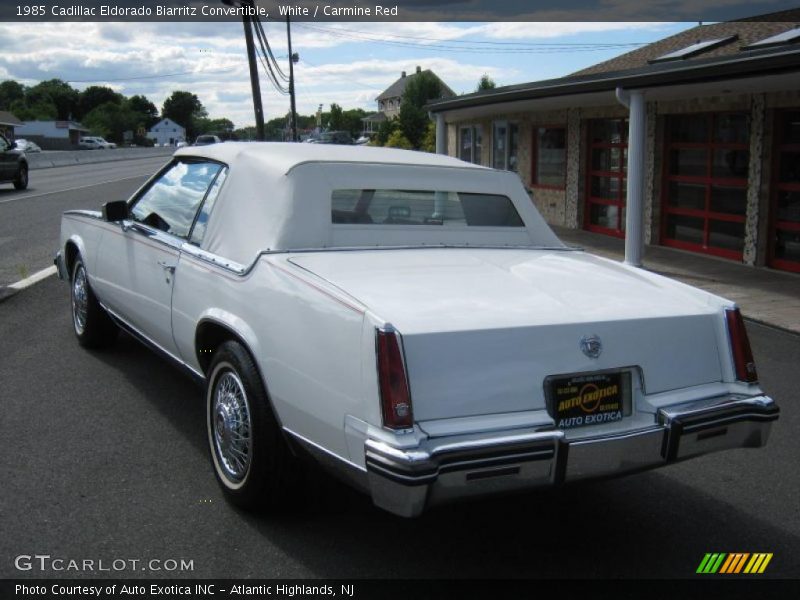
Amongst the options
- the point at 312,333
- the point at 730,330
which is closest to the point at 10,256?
the point at 312,333

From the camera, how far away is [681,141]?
1487cm

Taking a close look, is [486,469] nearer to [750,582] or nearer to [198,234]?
[750,582]

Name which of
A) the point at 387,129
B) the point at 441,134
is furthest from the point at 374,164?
the point at 387,129

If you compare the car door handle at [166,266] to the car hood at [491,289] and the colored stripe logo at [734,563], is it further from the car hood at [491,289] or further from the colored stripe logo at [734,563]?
the colored stripe logo at [734,563]

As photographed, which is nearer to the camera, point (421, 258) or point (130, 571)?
point (130, 571)

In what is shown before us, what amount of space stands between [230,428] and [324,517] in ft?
2.01

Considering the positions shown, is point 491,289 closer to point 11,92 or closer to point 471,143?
point 471,143

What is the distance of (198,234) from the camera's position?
16.0 ft

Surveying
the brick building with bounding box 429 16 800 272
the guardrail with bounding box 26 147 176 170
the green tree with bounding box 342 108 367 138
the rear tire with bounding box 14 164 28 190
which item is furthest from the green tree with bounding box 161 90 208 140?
the brick building with bounding box 429 16 800 272

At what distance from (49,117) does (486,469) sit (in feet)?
489

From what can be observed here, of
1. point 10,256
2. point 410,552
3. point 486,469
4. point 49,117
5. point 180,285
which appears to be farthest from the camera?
point 49,117

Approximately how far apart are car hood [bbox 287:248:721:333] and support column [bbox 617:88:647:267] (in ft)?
27.3

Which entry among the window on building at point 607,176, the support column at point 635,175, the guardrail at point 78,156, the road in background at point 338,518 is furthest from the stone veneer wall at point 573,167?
the guardrail at point 78,156

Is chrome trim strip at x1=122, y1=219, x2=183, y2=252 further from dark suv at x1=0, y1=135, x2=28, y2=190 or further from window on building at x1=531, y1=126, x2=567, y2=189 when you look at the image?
dark suv at x1=0, y1=135, x2=28, y2=190
